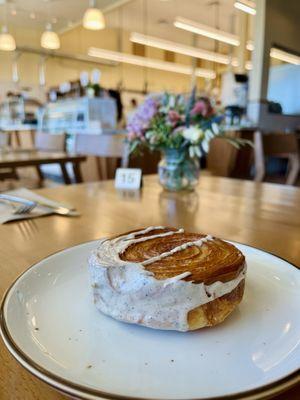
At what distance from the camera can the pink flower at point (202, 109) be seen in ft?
4.02

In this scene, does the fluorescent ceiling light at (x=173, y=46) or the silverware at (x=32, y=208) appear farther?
the fluorescent ceiling light at (x=173, y=46)

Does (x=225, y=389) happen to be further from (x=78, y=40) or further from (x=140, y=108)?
(x=78, y=40)

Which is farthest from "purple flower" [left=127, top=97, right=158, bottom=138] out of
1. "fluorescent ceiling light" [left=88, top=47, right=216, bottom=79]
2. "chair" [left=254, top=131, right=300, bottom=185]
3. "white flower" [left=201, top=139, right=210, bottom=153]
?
"fluorescent ceiling light" [left=88, top=47, right=216, bottom=79]

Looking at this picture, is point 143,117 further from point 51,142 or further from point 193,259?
point 51,142

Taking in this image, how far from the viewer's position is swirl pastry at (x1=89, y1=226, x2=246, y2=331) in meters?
0.37

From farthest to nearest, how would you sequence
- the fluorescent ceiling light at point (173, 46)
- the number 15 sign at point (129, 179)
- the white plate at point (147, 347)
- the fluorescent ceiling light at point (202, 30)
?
the fluorescent ceiling light at point (173, 46) < the fluorescent ceiling light at point (202, 30) < the number 15 sign at point (129, 179) < the white plate at point (147, 347)

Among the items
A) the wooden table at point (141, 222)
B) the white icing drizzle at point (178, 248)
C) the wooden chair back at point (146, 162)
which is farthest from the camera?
the wooden chair back at point (146, 162)

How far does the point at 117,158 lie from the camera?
2680 millimetres

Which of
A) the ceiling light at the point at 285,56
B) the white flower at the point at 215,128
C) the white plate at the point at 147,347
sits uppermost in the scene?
the ceiling light at the point at 285,56

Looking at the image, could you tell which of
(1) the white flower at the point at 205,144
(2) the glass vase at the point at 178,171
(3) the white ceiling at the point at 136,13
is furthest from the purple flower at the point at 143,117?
(3) the white ceiling at the point at 136,13

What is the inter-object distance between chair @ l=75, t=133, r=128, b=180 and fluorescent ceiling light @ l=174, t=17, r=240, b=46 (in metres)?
4.91

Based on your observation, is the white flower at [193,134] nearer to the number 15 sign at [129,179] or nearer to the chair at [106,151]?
the number 15 sign at [129,179]

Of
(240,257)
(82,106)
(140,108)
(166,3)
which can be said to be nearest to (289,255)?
(240,257)

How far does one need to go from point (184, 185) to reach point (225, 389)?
1.08m
